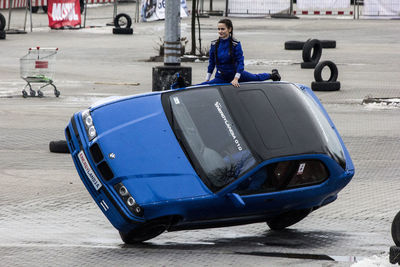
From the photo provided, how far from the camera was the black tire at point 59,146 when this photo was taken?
42.1 feet

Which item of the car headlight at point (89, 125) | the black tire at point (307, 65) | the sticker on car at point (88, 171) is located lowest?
the black tire at point (307, 65)

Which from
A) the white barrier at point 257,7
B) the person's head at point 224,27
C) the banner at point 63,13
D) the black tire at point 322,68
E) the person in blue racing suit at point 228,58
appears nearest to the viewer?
the person's head at point 224,27

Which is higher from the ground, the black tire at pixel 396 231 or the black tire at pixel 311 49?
the black tire at pixel 396 231

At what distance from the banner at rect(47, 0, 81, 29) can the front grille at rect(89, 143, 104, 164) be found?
101 ft

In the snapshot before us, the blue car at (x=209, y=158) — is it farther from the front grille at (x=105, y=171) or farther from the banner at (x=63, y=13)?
the banner at (x=63, y=13)

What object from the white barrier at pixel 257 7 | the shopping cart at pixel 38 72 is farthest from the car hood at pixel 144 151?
the white barrier at pixel 257 7

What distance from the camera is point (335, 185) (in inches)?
316

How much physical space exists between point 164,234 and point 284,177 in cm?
149

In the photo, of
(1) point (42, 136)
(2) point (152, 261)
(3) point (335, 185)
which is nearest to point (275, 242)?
(3) point (335, 185)

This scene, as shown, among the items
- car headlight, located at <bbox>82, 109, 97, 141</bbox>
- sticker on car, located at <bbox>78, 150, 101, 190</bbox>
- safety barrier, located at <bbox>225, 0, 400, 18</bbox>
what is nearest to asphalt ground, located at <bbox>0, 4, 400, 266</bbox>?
sticker on car, located at <bbox>78, 150, 101, 190</bbox>

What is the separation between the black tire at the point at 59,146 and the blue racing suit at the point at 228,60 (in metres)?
2.35

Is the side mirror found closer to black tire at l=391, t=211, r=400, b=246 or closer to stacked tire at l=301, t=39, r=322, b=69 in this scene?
black tire at l=391, t=211, r=400, b=246

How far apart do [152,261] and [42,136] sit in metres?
7.20

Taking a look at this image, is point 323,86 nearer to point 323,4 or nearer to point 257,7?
point 257,7
